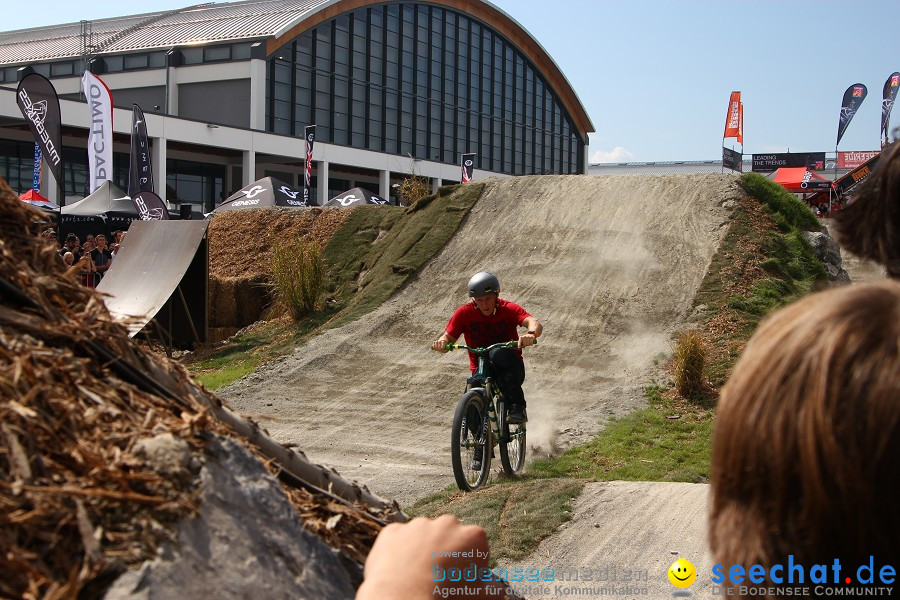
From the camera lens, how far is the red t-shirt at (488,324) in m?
8.01

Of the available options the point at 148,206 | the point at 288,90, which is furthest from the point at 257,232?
the point at 288,90

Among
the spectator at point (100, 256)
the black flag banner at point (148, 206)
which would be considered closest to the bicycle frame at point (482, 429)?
the spectator at point (100, 256)

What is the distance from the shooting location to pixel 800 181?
3812 cm

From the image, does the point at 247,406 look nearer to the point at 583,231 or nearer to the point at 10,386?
the point at 583,231

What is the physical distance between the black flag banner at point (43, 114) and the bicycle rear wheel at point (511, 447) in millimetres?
15287

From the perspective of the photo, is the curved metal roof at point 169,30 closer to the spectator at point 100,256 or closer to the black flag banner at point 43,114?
the black flag banner at point 43,114

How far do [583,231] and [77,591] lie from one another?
1651 cm

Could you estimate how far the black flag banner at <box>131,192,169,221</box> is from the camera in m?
20.3

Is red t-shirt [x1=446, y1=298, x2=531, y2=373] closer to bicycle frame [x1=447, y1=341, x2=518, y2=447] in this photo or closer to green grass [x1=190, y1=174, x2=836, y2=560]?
bicycle frame [x1=447, y1=341, x2=518, y2=447]

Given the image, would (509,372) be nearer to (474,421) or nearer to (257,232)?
(474,421)

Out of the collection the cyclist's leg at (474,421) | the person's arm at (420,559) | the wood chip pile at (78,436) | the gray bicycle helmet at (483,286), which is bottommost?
the cyclist's leg at (474,421)

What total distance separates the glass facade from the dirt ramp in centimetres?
3370

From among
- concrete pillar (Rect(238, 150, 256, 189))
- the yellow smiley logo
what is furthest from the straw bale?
concrete pillar (Rect(238, 150, 256, 189))

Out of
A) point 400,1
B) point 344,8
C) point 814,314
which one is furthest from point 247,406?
point 400,1
